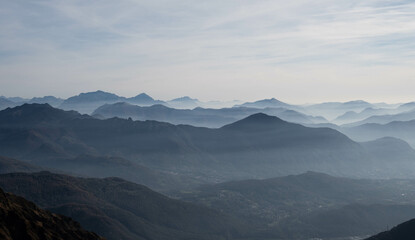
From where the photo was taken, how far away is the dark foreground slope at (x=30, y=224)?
88675 mm

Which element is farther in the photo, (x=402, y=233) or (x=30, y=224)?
(x=402, y=233)

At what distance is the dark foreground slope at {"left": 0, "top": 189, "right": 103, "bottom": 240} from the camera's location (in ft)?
291

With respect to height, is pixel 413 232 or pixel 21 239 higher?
pixel 21 239

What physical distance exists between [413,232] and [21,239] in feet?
388

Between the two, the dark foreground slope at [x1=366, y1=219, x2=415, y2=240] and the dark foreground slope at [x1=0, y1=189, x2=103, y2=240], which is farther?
the dark foreground slope at [x1=366, y1=219, x2=415, y2=240]

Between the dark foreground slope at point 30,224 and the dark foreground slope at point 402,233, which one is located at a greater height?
the dark foreground slope at point 30,224

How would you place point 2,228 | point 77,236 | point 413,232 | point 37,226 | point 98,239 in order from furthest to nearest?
point 413,232 < point 98,239 < point 77,236 < point 37,226 < point 2,228

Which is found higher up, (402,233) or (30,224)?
(30,224)

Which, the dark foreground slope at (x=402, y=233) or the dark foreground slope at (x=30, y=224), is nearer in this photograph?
the dark foreground slope at (x=30, y=224)

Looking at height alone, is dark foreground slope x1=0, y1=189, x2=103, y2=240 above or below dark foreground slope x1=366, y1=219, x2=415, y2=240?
above

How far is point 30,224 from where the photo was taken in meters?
93.8

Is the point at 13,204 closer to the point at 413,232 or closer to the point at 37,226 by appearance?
the point at 37,226

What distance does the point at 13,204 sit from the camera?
328ft

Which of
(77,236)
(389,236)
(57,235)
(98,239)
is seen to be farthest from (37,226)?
(389,236)
